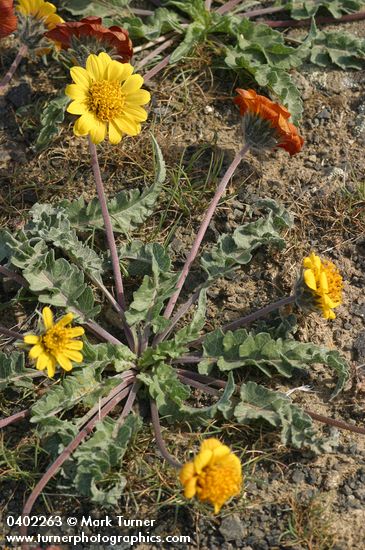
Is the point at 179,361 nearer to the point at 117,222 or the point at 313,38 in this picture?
the point at 117,222

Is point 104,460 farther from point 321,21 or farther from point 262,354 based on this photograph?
point 321,21

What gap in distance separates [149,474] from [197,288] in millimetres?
880

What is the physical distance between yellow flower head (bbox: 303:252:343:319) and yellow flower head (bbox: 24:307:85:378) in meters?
1.00

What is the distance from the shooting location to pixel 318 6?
4590mm

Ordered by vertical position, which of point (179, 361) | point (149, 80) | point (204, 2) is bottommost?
point (179, 361)

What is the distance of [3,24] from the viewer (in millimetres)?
4008

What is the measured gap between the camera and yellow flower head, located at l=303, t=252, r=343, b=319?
332 centimetres

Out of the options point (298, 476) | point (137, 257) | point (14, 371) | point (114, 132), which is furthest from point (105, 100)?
point (298, 476)

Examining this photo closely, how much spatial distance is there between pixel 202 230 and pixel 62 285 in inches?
27.8

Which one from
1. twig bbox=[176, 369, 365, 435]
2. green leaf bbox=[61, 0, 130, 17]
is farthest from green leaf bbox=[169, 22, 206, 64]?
twig bbox=[176, 369, 365, 435]

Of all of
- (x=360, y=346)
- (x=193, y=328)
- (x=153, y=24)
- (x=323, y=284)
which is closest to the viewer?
(x=323, y=284)

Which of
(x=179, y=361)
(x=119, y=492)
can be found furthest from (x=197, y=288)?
(x=119, y=492)

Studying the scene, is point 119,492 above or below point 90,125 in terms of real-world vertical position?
below

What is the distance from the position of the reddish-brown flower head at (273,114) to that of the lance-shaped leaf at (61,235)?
98 centimetres
